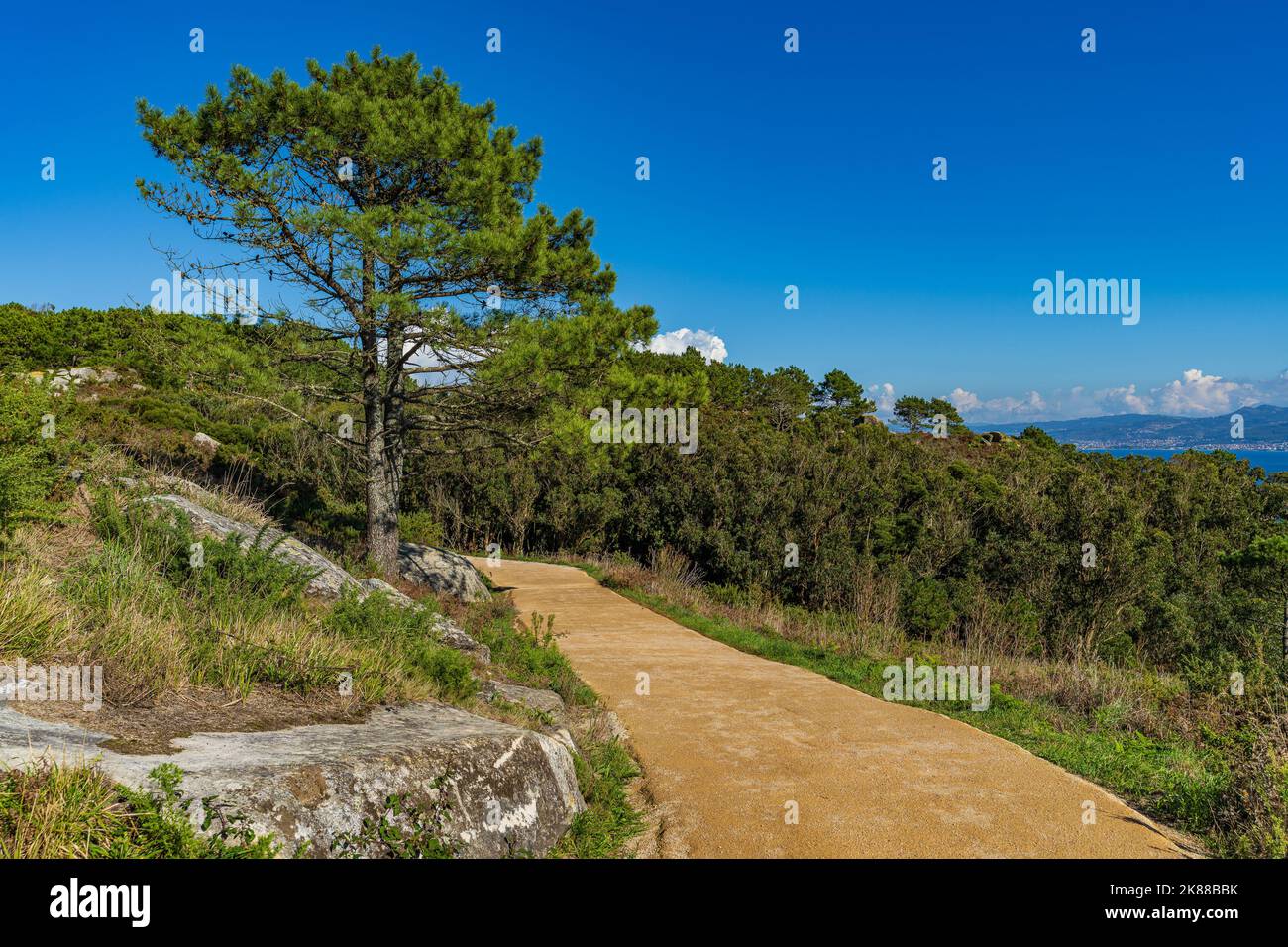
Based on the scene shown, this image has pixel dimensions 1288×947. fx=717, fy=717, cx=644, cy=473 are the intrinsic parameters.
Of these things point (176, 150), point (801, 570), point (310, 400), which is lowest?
point (801, 570)

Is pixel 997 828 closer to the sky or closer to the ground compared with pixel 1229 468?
closer to the ground

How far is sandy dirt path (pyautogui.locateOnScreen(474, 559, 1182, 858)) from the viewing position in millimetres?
4234

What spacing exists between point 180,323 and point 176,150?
2.74 m

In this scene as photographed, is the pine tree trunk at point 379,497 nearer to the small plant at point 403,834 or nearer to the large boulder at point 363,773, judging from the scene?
the large boulder at point 363,773

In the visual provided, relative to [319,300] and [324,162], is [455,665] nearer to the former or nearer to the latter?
[319,300]

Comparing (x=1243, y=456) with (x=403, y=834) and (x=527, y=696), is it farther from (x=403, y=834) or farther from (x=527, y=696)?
(x=403, y=834)

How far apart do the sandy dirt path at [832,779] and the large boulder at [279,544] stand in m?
2.99

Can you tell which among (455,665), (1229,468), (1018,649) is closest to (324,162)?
(455,665)

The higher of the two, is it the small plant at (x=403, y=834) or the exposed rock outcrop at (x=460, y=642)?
the small plant at (x=403, y=834)

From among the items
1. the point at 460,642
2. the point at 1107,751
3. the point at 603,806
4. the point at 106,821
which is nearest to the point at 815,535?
the point at 460,642

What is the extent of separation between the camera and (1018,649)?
46.3 ft

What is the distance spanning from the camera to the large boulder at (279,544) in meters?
7.27

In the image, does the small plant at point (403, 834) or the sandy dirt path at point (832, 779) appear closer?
the small plant at point (403, 834)

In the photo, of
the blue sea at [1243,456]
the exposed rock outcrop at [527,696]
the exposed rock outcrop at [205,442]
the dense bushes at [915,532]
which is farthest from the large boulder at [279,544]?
the blue sea at [1243,456]
